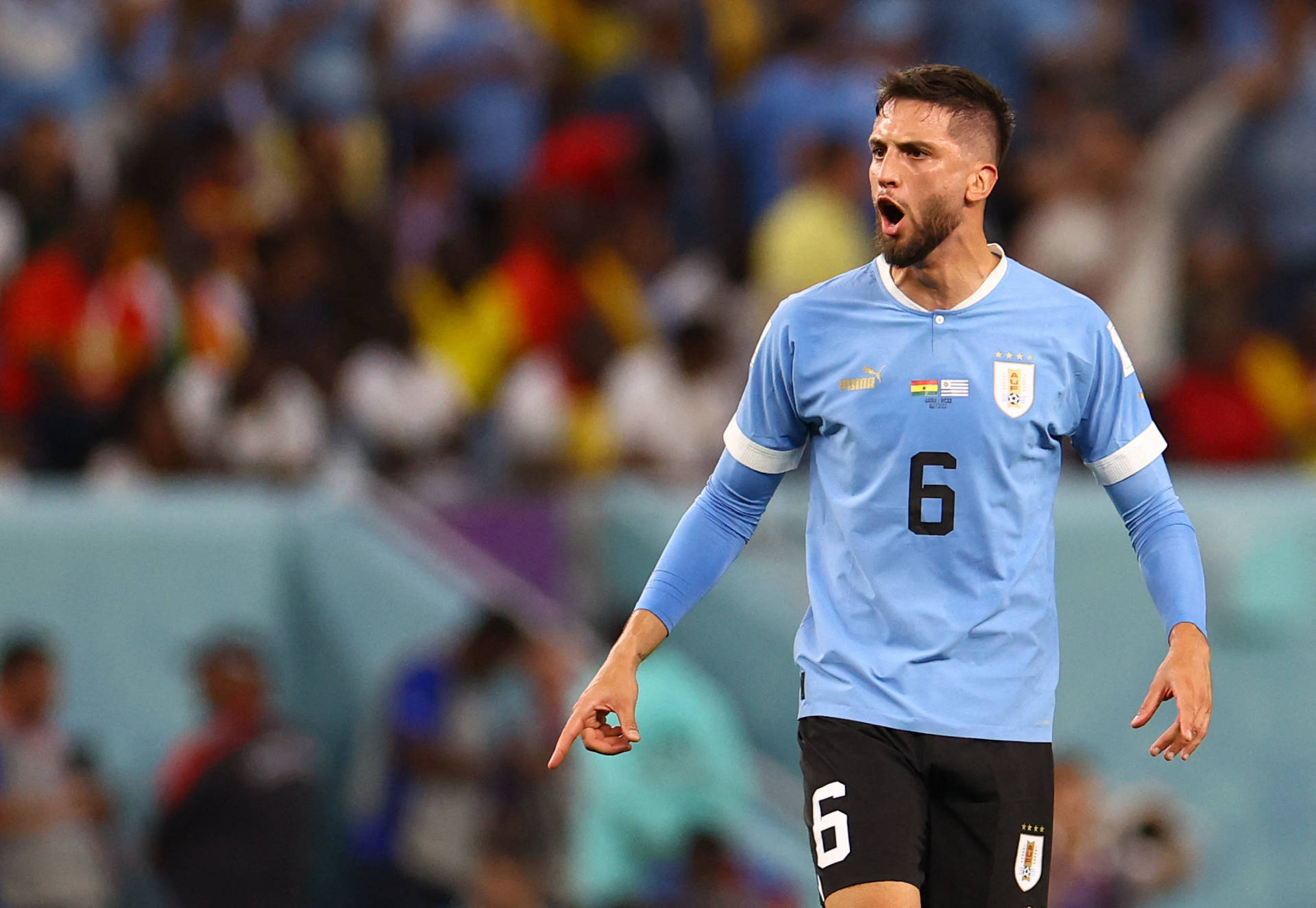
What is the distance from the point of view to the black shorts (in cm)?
451

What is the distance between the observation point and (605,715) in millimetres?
4562

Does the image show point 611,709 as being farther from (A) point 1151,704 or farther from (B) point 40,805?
(B) point 40,805

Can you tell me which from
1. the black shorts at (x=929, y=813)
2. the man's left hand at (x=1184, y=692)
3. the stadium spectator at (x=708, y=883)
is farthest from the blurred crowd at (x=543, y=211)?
the man's left hand at (x=1184, y=692)

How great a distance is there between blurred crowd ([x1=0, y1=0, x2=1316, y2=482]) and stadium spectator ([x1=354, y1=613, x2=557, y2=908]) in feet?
4.25

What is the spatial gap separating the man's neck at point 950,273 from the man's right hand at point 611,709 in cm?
97

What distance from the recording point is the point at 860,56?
12.2 meters

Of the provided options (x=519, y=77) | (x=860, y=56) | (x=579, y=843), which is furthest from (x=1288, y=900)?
(x=519, y=77)

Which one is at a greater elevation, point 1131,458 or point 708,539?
point 1131,458

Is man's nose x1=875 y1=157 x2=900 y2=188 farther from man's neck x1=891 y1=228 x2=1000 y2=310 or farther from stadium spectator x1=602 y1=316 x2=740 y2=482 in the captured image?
stadium spectator x1=602 y1=316 x2=740 y2=482

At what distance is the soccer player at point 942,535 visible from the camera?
179 inches

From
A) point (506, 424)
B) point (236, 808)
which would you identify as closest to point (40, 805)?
point (236, 808)

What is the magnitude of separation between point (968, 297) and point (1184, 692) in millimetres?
955

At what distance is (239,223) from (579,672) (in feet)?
11.0

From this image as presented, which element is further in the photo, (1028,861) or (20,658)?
(20,658)
